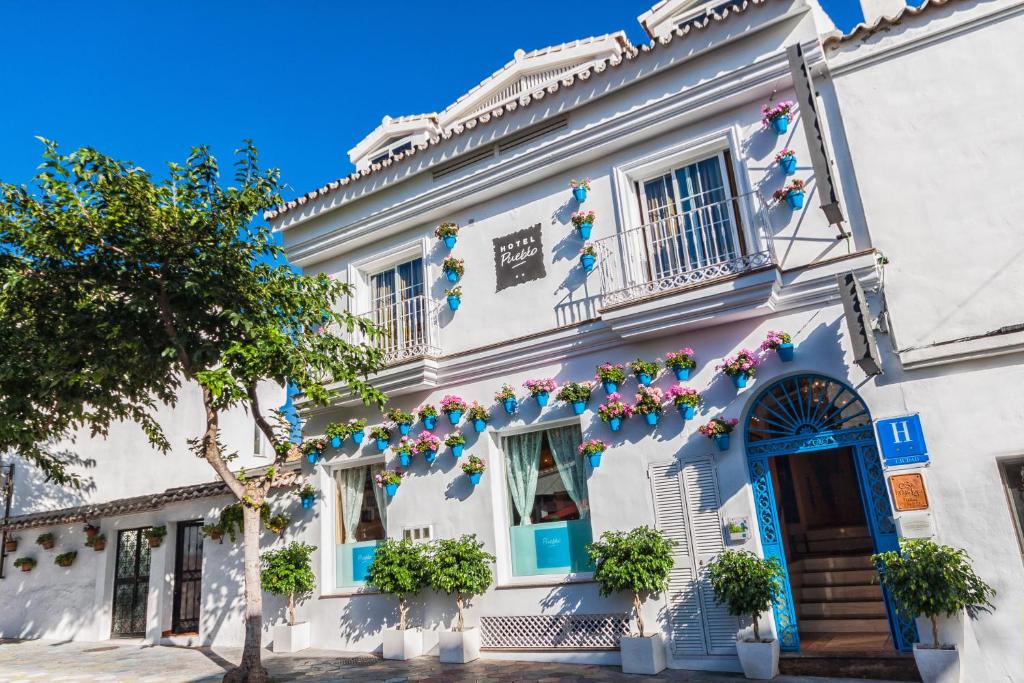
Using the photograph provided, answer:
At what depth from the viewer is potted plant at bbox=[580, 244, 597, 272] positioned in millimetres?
10047

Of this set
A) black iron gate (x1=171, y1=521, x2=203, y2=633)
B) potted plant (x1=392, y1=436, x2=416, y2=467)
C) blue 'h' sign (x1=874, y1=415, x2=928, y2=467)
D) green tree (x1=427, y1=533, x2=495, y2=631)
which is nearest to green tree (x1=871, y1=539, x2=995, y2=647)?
blue 'h' sign (x1=874, y1=415, x2=928, y2=467)

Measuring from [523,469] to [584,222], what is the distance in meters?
3.72

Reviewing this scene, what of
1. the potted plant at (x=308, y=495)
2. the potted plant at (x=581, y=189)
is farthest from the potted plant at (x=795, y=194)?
the potted plant at (x=308, y=495)

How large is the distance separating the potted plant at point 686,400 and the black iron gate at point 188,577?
10176 millimetres

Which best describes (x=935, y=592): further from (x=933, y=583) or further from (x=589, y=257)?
(x=589, y=257)

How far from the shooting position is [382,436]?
11438 mm

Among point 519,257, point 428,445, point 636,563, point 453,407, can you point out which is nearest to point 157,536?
point 428,445

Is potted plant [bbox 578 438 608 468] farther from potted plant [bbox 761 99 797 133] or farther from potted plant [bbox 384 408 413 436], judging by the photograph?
potted plant [bbox 761 99 797 133]

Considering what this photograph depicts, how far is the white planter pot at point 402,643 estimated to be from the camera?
1012cm

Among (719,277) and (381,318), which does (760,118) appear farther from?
(381,318)

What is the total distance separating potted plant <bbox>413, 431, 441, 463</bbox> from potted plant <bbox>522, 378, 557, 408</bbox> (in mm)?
1854

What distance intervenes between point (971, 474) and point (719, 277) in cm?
334

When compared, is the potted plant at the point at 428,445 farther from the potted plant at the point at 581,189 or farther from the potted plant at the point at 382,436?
the potted plant at the point at 581,189

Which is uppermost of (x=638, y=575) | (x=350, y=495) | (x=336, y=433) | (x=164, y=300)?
(x=164, y=300)
